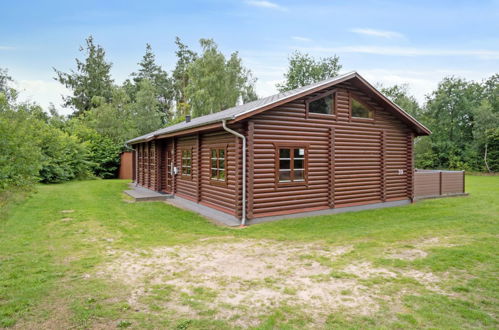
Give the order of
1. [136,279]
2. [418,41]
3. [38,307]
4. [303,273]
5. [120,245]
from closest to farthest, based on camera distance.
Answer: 1. [38,307]
2. [136,279]
3. [303,273]
4. [120,245]
5. [418,41]

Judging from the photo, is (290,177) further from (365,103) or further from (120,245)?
(120,245)

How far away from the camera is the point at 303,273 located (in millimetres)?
4809

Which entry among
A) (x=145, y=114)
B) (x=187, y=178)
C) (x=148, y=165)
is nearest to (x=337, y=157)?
(x=187, y=178)

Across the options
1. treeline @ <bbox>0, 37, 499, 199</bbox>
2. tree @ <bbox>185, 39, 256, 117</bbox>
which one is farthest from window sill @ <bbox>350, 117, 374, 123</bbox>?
tree @ <bbox>185, 39, 256, 117</bbox>

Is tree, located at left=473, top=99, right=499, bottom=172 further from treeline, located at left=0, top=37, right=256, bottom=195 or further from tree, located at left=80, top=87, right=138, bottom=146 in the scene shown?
tree, located at left=80, top=87, right=138, bottom=146

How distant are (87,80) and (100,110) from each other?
1125 cm

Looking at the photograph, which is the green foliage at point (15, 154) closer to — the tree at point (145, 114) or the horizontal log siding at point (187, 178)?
the horizontal log siding at point (187, 178)

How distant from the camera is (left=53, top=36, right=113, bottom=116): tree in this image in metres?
38.3

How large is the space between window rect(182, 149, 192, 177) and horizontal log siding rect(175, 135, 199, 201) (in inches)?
6.3

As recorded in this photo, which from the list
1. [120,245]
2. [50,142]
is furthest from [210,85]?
[120,245]

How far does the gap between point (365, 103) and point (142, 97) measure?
26.2 m

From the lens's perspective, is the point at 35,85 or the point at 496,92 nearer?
the point at 496,92

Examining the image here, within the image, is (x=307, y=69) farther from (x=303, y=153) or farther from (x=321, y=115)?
(x=303, y=153)

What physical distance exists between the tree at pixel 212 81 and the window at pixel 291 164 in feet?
72.0
